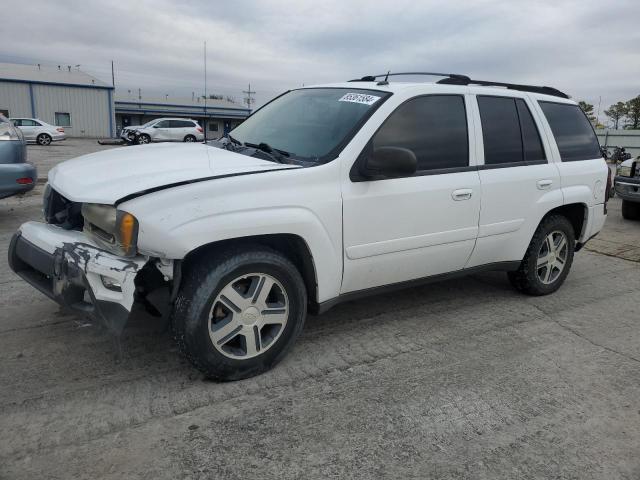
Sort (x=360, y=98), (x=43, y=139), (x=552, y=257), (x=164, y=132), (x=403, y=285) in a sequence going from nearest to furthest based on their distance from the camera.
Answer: (x=360, y=98), (x=403, y=285), (x=552, y=257), (x=43, y=139), (x=164, y=132)

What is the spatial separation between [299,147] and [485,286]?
261 cm

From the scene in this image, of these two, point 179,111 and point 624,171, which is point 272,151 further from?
point 179,111

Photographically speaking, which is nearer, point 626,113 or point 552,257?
point 552,257

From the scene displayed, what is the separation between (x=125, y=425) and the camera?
8.56 feet

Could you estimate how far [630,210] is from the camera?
31.1ft

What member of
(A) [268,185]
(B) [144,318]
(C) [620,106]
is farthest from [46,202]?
(C) [620,106]

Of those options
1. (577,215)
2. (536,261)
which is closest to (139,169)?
(536,261)

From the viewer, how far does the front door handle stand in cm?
375

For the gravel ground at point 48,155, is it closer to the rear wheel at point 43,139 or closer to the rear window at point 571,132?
the rear wheel at point 43,139

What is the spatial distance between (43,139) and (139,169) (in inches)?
1140

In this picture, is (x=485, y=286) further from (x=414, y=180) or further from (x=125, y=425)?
(x=125, y=425)

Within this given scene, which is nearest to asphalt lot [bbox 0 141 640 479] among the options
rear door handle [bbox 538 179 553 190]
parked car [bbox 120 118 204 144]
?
rear door handle [bbox 538 179 553 190]

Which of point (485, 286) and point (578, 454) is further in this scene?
point (485, 286)

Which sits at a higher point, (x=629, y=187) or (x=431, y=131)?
(x=431, y=131)
